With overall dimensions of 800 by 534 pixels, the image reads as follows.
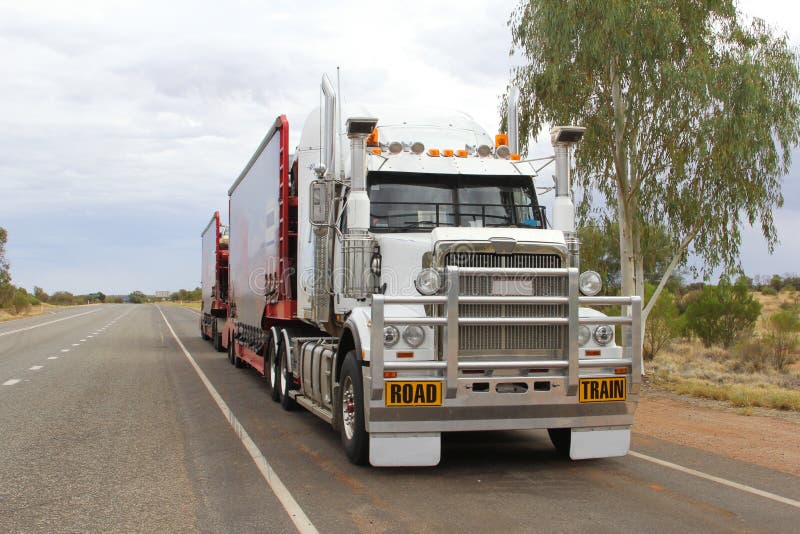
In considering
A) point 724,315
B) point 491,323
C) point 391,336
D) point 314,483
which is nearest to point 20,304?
point 724,315

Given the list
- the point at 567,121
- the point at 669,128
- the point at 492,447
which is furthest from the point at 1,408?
the point at 669,128

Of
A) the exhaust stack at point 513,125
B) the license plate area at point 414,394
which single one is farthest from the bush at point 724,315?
the license plate area at point 414,394

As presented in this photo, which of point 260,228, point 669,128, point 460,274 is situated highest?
point 669,128

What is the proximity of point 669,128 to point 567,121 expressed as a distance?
1985mm

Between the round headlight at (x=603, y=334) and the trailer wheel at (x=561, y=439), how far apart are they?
1.03 metres

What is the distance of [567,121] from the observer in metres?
16.8

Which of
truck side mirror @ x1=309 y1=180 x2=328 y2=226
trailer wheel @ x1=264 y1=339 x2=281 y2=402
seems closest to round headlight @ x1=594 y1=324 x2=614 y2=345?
truck side mirror @ x1=309 y1=180 x2=328 y2=226

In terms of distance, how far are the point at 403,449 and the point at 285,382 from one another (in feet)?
17.2

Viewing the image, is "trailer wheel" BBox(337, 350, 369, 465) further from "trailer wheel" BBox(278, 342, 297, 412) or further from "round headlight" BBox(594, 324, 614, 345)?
"trailer wheel" BBox(278, 342, 297, 412)

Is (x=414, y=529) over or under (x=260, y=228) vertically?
under

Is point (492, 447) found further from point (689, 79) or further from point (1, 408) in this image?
point (689, 79)

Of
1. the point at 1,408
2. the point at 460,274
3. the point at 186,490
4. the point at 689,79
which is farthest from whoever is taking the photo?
the point at 689,79

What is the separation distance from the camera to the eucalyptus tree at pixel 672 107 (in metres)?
15.6

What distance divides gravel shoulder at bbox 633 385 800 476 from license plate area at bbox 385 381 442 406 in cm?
364
